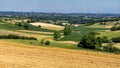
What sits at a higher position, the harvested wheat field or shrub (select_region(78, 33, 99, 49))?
the harvested wheat field

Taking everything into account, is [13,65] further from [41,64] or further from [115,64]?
[115,64]

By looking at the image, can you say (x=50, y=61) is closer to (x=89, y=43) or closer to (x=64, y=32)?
(x=89, y=43)

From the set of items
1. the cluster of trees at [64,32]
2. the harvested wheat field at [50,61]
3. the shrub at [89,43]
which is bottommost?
the cluster of trees at [64,32]

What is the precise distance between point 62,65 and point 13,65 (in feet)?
9.79

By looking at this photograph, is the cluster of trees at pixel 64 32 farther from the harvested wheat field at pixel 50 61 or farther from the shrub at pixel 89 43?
the harvested wheat field at pixel 50 61

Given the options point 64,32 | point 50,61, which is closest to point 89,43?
point 50,61


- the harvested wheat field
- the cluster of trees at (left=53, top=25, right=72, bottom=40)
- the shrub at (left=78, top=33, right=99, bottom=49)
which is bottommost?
the cluster of trees at (left=53, top=25, right=72, bottom=40)

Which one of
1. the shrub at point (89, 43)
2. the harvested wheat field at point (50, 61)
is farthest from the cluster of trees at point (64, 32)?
the harvested wheat field at point (50, 61)

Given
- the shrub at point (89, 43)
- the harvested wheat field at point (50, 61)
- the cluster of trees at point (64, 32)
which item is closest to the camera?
the harvested wheat field at point (50, 61)

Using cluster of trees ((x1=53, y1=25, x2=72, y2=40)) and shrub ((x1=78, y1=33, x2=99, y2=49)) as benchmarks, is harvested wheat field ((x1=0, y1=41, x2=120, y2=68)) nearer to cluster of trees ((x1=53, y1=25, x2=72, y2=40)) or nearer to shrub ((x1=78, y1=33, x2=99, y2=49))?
shrub ((x1=78, y1=33, x2=99, y2=49))

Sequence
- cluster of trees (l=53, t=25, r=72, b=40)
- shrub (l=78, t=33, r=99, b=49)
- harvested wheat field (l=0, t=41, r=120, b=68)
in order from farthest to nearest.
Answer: cluster of trees (l=53, t=25, r=72, b=40), shrub (l=78, t=33, r=99, b=49), harvested wheat field (l=0, t=41, r=120, b=68)

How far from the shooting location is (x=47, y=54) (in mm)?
26406

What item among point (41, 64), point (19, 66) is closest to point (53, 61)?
point (41, 64)

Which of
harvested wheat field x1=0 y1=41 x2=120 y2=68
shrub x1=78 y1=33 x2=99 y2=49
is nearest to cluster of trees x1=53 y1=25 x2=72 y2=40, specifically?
shrub x1=78 y1=33 x2=99 y2=49
